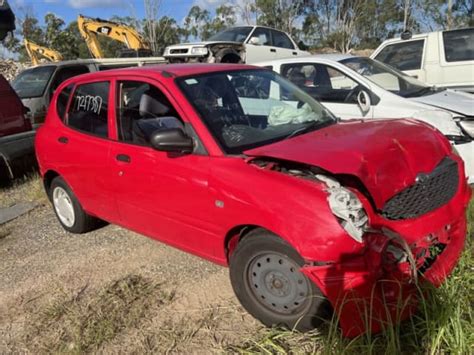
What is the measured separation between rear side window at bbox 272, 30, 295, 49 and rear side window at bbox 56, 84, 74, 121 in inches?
383

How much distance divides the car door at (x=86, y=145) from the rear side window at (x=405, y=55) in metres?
6.47

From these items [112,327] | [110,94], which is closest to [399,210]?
[112,327]

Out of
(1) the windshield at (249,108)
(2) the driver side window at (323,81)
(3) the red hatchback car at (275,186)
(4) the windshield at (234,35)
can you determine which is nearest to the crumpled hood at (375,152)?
(3) the red hatchback car at (275,186)

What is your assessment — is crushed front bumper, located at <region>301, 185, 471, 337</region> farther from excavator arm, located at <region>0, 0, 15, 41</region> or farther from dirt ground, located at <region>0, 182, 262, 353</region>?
excavator arm, located at <region>0, 0, 15, 41</region>

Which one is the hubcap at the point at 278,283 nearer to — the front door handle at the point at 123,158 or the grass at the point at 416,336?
the grass at the point at 416,336

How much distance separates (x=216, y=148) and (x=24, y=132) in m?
4.99

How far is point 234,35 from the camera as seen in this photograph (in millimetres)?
12562

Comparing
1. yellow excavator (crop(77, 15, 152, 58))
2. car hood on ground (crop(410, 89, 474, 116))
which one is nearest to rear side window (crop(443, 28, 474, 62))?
car hood on ground (crop(410, 89, 474, 116))

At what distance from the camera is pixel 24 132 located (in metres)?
7.00

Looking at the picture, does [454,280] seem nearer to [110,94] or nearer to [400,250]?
[400,250]

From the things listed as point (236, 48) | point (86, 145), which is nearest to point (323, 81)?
point (86, 145)

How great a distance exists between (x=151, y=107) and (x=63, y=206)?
6.40ft

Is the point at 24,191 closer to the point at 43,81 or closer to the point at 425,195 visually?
the point at 43,81

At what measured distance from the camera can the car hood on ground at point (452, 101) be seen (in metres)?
5.15
